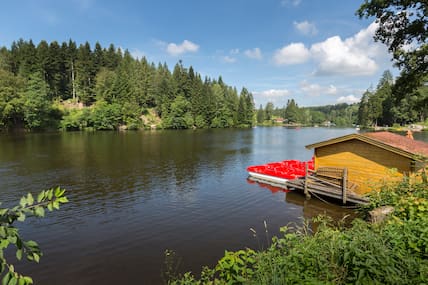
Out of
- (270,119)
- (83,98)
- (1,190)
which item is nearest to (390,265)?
(1,190)

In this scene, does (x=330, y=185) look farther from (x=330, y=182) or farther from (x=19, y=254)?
(x=19, y=254)

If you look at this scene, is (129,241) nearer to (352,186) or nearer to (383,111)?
(352,186)

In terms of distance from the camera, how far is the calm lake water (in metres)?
10.8

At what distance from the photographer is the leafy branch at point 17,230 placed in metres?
2.02

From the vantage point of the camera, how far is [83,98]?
91.1 metres

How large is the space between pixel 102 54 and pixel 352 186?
109 metres

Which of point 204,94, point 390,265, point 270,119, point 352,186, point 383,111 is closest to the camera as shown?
point 390,265

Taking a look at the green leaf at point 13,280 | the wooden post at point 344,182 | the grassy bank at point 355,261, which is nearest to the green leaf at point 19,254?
the green leaf at point 13,280

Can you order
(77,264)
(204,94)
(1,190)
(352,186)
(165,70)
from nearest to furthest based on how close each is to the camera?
(77,264), (352,186), (1,190), (204,94), (165,70)

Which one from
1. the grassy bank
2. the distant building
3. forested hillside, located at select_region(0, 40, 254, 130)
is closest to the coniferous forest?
forested hillside, located at select_region(0, 40, 254, 130)

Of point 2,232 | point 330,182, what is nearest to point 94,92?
point 330,182

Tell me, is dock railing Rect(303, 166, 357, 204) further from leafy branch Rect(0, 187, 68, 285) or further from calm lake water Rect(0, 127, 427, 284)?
leafy branch Rect(0, 187, 68, 285)

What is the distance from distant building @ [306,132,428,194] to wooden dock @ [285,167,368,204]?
0.57 meters

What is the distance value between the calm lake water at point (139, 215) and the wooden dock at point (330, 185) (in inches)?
31.3
